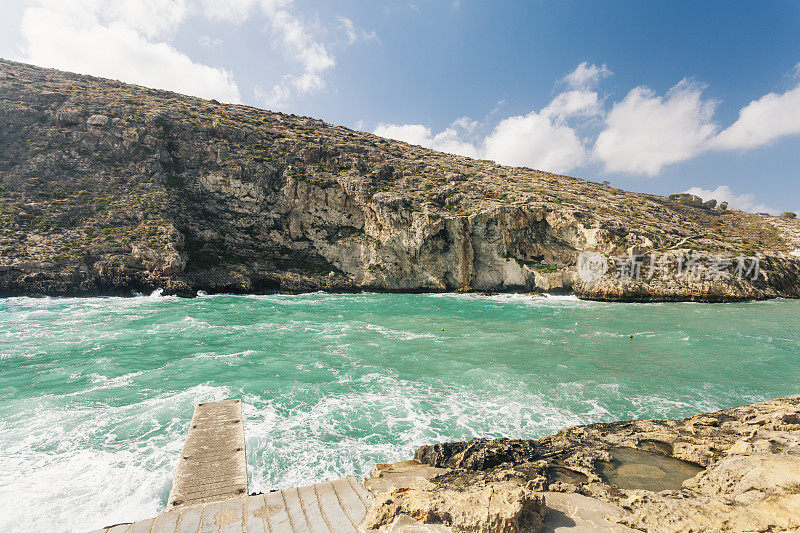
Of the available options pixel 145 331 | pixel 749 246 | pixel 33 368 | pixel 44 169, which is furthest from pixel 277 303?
pixel 749 246

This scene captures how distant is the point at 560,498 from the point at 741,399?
1221 centimetres

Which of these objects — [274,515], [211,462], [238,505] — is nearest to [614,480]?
[274,515]

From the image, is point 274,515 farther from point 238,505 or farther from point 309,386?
point 309,386

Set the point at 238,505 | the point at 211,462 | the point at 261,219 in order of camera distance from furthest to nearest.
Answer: the point at 261,219
the point at 211,462
the point at 238,505

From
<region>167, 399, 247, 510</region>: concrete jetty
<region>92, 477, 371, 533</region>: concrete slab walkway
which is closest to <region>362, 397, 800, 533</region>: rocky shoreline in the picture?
<region>92, 477, 371, 533</region>: concrete slab walkway

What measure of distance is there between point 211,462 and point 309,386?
6.81 metres

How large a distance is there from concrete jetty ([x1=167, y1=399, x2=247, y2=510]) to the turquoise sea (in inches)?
64.3

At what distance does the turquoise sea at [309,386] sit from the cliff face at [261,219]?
49.7 ft

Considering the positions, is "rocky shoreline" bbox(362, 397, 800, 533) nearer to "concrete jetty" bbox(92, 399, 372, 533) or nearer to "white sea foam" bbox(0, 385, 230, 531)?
"concrete jetty" bbox(92, 399, 372, 533)

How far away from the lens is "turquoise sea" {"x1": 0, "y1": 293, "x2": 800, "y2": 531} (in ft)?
25.1

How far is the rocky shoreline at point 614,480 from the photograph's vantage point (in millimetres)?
3739

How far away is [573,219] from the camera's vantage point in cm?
4512

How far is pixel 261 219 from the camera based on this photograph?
162 ft

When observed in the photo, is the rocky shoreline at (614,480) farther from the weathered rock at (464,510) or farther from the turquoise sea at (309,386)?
the turquoise sea at (309,386)
